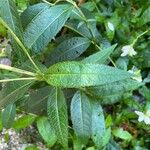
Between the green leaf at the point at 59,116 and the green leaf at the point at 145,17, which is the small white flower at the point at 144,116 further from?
the green leaf at the point at 59,116

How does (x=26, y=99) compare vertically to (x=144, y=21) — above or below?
below

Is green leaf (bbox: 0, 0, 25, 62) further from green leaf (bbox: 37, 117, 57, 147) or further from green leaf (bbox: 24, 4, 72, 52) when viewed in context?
green leaf (bbox: 37, 117, 57, 147)

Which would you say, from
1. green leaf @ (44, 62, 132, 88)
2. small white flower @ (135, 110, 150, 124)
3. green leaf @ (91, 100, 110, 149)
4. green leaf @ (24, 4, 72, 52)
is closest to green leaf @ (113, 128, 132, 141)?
small white flower @ (135, 110, 150, 124)

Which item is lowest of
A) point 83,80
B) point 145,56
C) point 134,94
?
point 134,94

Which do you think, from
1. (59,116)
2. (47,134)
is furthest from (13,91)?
(47,134)

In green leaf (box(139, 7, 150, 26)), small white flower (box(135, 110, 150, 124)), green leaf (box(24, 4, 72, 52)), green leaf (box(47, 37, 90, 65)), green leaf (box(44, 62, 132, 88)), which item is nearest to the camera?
green leaf (box(44, 62, 132, 88))

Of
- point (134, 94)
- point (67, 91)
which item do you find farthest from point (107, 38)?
point (67, 91)

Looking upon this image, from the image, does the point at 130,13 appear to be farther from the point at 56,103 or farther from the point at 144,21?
the point at 56,103
